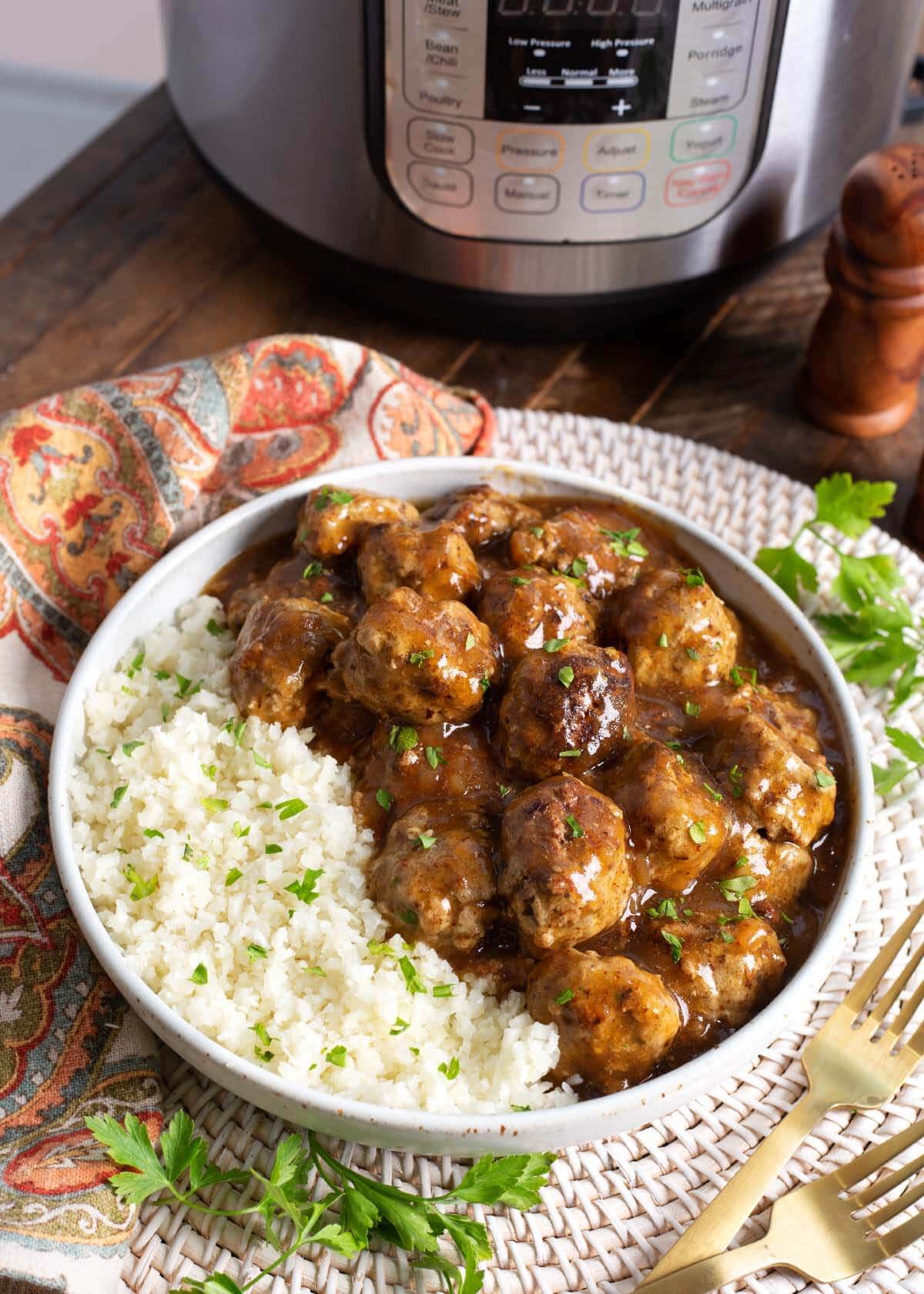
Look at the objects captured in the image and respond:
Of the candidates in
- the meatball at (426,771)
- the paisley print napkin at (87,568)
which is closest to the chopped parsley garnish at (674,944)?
the meatball at (426,771)

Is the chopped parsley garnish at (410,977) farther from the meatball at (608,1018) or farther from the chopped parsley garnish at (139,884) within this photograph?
the chopped parsley garnish at (139,884)

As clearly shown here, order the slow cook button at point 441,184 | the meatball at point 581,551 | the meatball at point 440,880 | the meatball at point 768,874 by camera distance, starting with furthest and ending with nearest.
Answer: the slow cook button at point 441,184, the meatball at point 581,551, the meatball at point 768,874, the meatball at point 440,880

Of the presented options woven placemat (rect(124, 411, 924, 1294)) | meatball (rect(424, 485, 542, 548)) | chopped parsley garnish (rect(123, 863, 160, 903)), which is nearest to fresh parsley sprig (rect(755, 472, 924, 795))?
woven placemat (rect(124, 411, 924, 1294))

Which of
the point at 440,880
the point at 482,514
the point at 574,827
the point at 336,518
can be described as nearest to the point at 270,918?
the point at 440,880

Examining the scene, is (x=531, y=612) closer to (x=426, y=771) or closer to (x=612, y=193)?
(x=426, y=771)

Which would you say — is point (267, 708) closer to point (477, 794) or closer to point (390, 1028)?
point (477, 794)

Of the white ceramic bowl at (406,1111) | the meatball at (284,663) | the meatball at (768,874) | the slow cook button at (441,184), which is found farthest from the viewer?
the slow cook button at (441,184)

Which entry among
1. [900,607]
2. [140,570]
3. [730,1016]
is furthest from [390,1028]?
[900,607]
